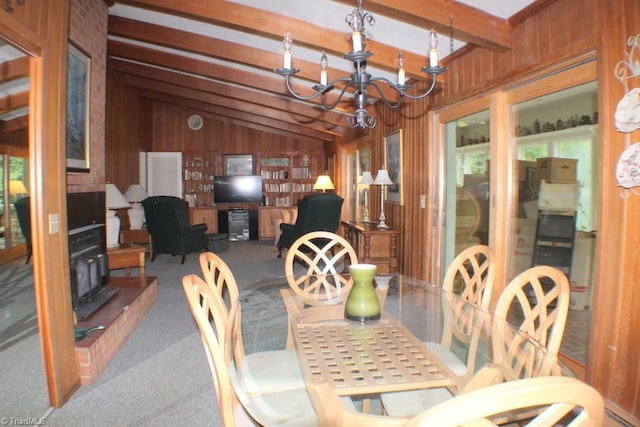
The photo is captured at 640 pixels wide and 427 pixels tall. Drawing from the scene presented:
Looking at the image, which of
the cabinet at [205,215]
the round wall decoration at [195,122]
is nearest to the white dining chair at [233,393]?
the cabinet at [205,215]

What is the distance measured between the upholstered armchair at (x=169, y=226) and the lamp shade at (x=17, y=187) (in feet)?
12.9

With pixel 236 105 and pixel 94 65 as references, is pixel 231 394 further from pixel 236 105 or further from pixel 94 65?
pixel 236 105

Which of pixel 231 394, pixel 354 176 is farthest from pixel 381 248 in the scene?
pixel 231 394

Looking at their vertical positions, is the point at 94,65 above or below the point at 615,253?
above

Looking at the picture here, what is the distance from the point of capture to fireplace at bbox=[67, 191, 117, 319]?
9.34ft

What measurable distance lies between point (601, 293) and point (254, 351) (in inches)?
69.4

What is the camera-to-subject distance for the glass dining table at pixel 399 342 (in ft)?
4.41

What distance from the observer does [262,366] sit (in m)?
1.79

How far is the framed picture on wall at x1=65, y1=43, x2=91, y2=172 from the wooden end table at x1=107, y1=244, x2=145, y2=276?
4.44 ft

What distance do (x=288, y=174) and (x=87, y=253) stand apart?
6.91 meters

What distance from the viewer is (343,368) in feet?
4.61

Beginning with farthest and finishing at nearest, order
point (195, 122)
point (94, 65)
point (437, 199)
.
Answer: point (195, 122)
point (437, 199)
point (94, 65)

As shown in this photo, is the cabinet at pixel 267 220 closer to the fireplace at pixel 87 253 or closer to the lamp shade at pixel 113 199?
the lamp shade at pixel 113 199

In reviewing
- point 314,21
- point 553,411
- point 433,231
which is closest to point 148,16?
point 314,21
